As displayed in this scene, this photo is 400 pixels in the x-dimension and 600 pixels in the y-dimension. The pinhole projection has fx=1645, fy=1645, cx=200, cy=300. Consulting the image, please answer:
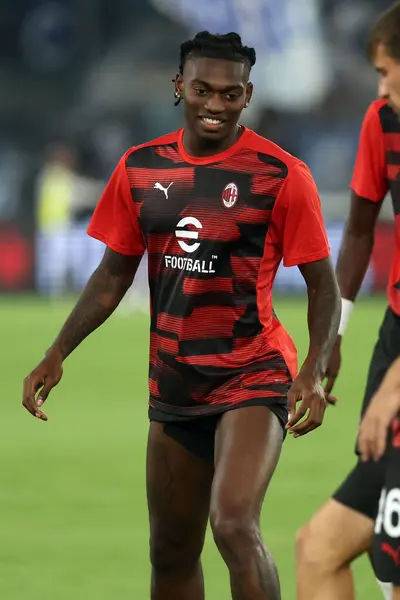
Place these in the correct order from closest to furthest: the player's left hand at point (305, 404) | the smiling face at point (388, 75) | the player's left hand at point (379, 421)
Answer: the player's left hand at point (379, 421) < the smiling face at point (388, 75) < the player's left hand at point (305, 404)

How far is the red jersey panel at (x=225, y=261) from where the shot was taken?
5.97 metres

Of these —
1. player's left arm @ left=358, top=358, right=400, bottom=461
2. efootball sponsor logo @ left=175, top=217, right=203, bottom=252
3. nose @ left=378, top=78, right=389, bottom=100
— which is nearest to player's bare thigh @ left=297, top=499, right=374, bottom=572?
player's left arm @ left=358, top=358, right=400, bottom=461

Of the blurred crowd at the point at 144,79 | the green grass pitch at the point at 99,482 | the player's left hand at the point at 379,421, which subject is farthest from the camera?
the blurred crowd at the point at 144,79

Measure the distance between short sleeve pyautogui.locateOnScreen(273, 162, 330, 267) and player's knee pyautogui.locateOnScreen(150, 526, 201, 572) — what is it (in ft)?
3.56

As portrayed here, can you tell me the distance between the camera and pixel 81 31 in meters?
31.9

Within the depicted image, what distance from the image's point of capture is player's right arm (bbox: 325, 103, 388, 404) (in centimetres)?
579

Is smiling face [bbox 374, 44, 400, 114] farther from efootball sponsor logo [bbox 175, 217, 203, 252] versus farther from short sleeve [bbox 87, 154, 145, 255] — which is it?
short sleeve [bbox 87, 154, 145, 255]

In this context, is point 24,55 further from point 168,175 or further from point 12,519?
point 168,175

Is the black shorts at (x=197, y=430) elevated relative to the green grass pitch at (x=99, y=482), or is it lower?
elevated

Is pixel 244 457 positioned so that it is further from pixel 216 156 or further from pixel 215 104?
pixel 215 104

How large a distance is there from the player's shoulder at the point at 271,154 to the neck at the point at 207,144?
0.06 metres

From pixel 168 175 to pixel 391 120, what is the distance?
911 millimetres

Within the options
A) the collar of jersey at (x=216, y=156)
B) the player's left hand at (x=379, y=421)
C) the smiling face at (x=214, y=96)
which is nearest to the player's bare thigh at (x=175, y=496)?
the collar of jersey at (x=216, y=156)

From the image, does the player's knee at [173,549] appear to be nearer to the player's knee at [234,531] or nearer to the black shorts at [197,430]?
the black shorts at [197,430]
